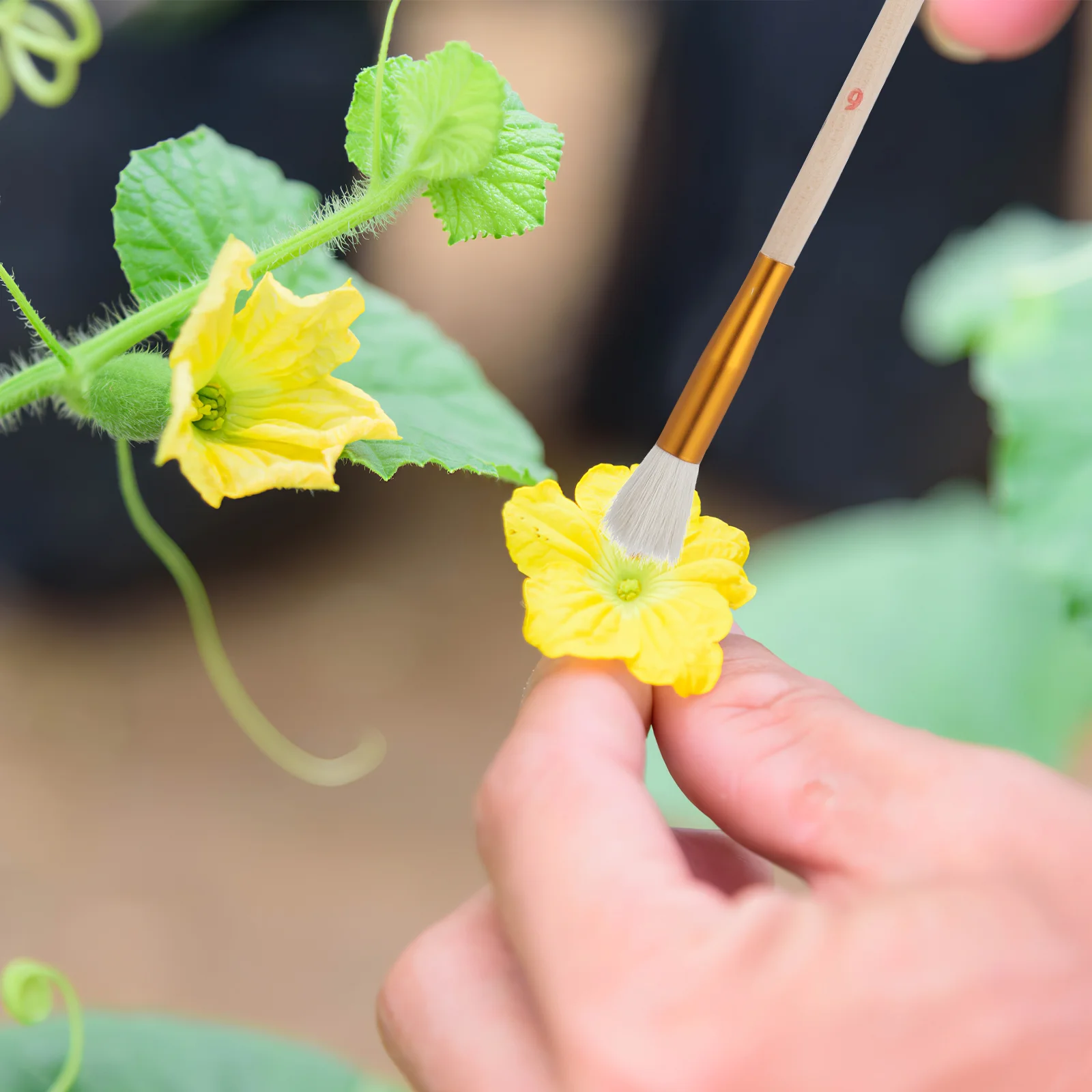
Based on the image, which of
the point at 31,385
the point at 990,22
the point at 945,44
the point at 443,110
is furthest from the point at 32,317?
the point at 945,44

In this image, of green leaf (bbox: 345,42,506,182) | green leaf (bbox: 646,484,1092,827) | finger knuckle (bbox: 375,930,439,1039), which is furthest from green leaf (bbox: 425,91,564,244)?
green leaf (bbox: 646,484,1092,827)

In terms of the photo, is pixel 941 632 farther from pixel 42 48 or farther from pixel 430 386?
pixel 42 48

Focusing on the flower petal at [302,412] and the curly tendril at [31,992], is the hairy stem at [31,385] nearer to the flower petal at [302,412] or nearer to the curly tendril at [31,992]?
the flower petal at [302,412]

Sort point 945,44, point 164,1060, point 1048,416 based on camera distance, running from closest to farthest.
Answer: point 164,1060 → point 1048,416 → point 945,44

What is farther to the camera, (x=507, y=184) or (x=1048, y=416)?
(x=1048, y=416)

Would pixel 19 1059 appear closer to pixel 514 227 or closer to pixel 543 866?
pixel 543 866

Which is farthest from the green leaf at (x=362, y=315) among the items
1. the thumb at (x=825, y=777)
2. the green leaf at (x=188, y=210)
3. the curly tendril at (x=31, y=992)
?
the curly tendril at (x=31, y=992)
